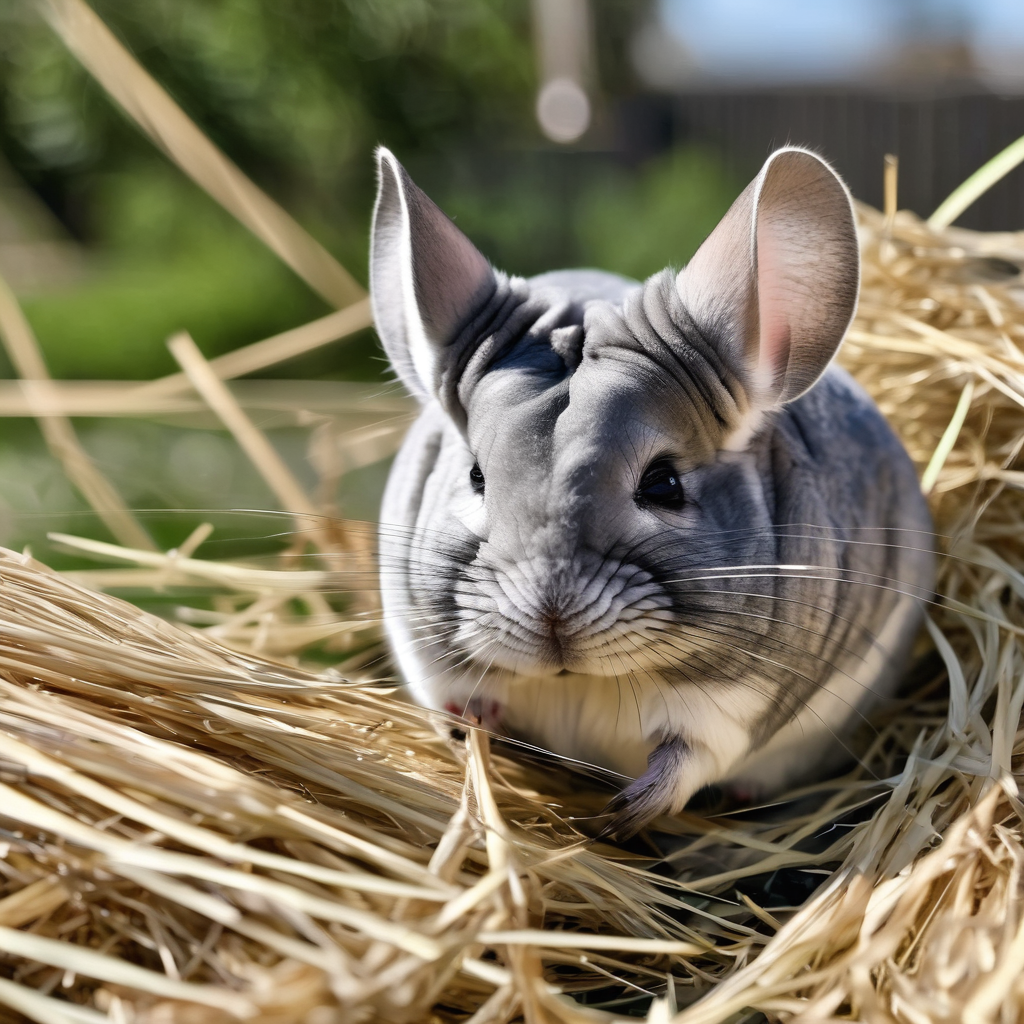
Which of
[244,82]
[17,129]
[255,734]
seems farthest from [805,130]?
[255,734]

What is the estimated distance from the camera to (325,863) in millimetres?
1553

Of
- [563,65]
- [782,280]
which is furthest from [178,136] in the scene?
[563,65]

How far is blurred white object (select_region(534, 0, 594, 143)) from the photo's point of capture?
12383mm

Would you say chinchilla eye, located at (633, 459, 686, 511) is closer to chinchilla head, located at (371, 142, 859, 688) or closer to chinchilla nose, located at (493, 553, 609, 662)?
chinchilla head, located at (371, 142, 859, 688)

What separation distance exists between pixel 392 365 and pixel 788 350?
0.83m

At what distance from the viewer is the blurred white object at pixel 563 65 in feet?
40.6

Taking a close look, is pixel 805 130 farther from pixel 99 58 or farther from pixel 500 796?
pixel 500 796

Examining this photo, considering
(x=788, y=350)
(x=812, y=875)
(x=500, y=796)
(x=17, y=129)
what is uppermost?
(x=17, y=129)

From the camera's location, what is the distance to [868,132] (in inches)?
434

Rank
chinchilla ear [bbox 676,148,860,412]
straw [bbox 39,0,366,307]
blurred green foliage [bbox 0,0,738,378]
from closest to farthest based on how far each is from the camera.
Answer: chinchilla ear [bbox 676,148,860,412]
straw [bbox 39,0,366,307]
blurred green foliage [bbox 0,0,738,378]

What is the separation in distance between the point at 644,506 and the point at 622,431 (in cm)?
14

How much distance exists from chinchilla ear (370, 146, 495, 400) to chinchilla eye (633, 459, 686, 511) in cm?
48

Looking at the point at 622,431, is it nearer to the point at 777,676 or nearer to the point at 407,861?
the point at 777,676

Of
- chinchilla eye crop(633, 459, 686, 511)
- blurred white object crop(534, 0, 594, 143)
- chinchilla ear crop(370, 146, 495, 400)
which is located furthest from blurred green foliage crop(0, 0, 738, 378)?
chinchilla eye crop(633, 459, 686, 511)
